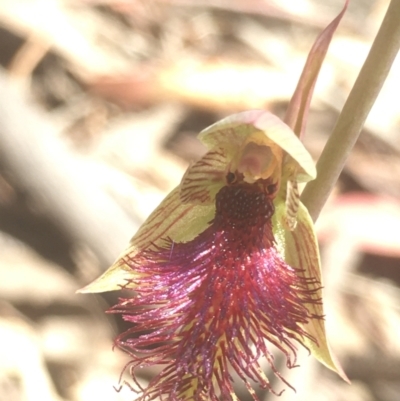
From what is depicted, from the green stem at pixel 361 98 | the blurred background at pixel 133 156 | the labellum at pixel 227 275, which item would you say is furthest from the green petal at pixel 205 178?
the blurred background at pixel 133 156

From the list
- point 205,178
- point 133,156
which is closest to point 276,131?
point 205,178

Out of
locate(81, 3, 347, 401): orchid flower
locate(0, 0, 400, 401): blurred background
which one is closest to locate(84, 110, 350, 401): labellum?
locate(81, 3, 347, 401): orchid flower

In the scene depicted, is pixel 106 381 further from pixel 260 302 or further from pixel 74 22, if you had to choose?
pixel 74 22

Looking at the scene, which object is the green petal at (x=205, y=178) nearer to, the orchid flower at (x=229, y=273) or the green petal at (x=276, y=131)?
the orchid flower at (x=229, y=273)

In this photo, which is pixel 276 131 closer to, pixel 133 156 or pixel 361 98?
pixel 361 98

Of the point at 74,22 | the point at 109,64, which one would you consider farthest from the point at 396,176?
the point at 74,22

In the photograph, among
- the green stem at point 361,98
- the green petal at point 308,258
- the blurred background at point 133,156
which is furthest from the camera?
the blurred background at point 133,156

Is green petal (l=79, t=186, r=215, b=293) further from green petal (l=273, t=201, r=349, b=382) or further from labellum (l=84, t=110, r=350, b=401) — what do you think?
green petal (l=273, t=201, r=349, b=382)
